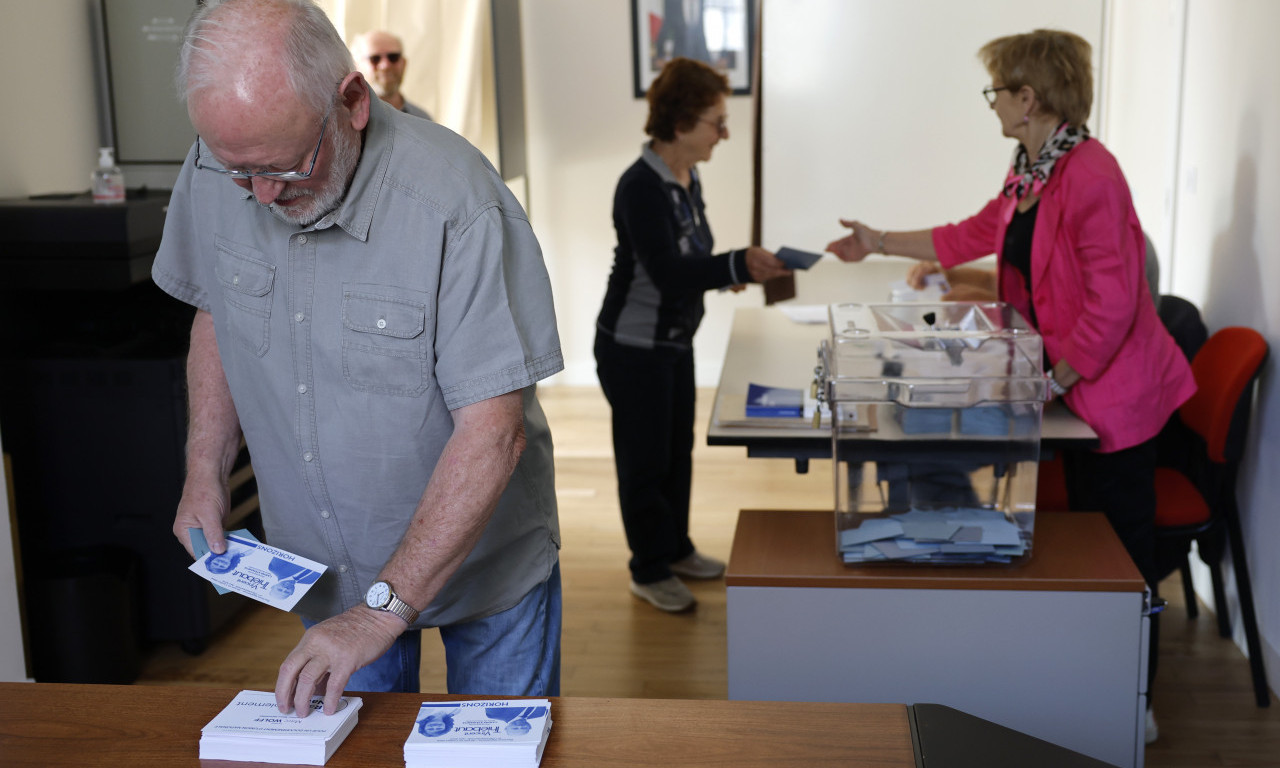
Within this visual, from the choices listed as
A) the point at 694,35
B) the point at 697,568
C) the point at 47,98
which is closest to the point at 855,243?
the point at 697,568

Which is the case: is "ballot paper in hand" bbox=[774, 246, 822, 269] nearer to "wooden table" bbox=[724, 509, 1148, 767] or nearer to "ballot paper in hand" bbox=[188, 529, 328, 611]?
"wooden table" bbox=[724, 509, 1148, 767]

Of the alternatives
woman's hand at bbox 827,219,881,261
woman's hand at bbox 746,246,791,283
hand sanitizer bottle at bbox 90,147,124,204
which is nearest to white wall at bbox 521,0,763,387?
woman's hand at bbox 827,219,881,261

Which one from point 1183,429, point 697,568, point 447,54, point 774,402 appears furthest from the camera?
point 447,54

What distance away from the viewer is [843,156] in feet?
12.4

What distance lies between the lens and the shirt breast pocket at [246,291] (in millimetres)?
1512

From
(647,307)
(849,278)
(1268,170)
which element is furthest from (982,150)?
(647,307)

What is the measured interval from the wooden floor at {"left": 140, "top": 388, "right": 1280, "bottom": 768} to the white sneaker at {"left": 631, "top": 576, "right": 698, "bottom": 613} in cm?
3

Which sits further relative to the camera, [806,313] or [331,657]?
[806,313]

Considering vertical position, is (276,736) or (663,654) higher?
(276,736)

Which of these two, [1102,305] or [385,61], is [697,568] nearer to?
[1102,305]

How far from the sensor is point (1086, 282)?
2.45m

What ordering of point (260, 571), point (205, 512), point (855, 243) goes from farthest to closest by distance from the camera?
1. point (855, 243)
2. point (205, 512)
3. point (260, 571)

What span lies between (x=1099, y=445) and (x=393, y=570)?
5.45ft

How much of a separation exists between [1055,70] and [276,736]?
7.00 ft
